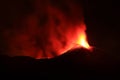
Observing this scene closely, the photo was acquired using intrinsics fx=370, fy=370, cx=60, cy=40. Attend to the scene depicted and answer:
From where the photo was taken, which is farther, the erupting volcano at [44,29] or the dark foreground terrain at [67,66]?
the erupting volcano at [44,29]

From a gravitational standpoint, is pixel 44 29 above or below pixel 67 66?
above

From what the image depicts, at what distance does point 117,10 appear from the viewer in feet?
32.6

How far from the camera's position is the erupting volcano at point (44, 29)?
9.46 meters

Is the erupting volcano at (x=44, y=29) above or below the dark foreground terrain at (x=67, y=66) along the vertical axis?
above

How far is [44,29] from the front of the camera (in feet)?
32.1

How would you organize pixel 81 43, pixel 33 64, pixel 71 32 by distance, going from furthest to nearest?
1. pixel 71 32
2. pixel 81 43
3. pixel 33 64

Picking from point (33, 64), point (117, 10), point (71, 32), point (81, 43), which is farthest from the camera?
point (117, 10)

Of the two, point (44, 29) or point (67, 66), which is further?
point (44, 29)

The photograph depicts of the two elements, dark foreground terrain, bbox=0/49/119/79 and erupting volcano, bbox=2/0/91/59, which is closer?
dark foreground terrain, bbox=0/49/119/79

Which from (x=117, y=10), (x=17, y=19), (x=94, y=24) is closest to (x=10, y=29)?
(x=17, y=19)

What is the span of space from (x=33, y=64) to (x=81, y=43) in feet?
5.96

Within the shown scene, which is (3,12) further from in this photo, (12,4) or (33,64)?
(33,64)

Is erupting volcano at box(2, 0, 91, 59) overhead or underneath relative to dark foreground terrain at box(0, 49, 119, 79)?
overhead

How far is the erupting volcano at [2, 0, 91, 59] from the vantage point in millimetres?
9461
